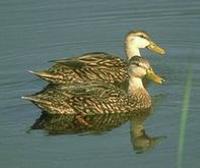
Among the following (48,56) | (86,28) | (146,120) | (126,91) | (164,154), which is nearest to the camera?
(164,154)

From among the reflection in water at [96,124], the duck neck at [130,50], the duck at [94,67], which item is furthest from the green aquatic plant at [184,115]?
the duck neck at [130,50]

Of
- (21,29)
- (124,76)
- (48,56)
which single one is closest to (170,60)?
(124,76)

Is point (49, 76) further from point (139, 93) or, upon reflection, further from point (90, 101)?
point (139, 93)

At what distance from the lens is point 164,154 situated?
1039cm

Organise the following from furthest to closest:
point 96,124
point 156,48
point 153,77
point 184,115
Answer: point 156,48, point 153,77, point 96,124, point 184,115

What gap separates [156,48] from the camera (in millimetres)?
13711

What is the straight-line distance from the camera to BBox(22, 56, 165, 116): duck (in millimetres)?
11875

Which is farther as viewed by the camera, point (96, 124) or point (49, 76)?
point (49, 76)

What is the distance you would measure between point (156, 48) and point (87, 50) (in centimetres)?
118

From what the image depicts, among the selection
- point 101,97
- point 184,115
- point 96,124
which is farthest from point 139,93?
point 184,115

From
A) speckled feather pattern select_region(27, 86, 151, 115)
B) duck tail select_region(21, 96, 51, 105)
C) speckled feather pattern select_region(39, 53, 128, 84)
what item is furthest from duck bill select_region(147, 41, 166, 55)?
duck tail select_region(21, 96, 51, 105)

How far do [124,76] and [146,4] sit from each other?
2.63 meters

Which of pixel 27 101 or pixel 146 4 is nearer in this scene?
pixel 27 101

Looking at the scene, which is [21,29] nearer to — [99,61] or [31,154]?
[99,61]
